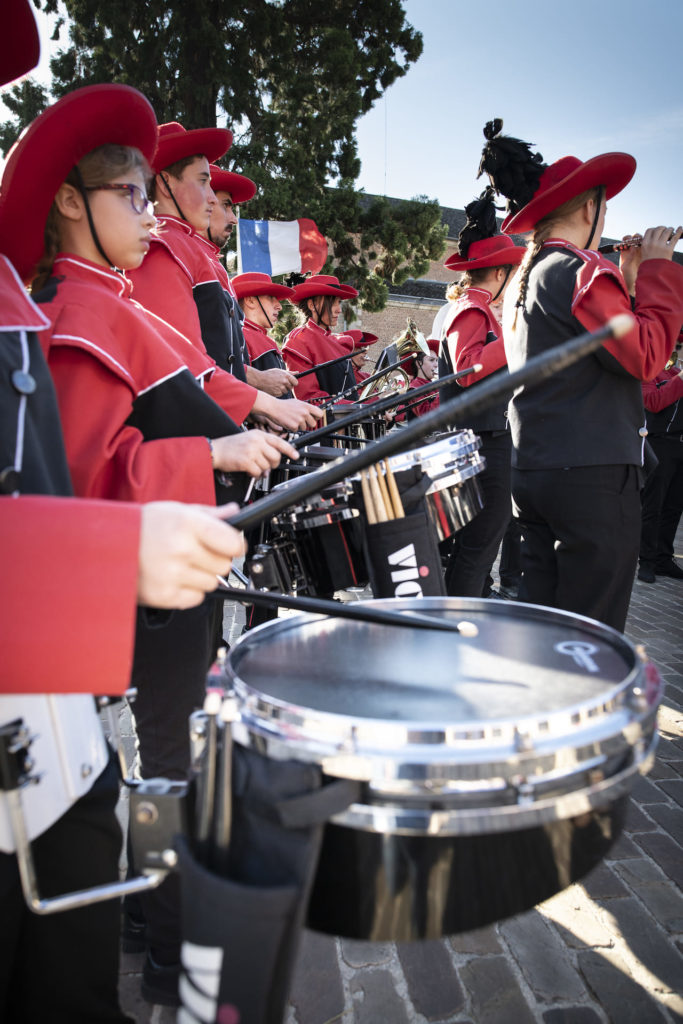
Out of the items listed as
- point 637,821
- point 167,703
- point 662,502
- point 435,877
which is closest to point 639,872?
point 637,821

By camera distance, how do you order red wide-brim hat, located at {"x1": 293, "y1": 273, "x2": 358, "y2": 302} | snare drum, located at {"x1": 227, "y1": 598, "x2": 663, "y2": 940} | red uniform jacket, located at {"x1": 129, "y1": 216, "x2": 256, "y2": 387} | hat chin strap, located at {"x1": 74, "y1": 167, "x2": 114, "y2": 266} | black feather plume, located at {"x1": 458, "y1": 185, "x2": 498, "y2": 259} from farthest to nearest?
red wide-brim hat, located at {"x1": 293, "y1": 273, "x2": 358, "y2": 302} < black feather plume, located at {"x1": 458, "y1": 185, "x2": 498, "y2": 259} < red uniform jacket, located at {"x1": 129, "y1": 216, "x2": 256, "y2": 387} < hat chin strap, located at {"x1": 74, "y1": 167, "x2": 114, "y2": 266} < snare drum, located at {"x1": 227, "y1": 598, "x2": 663, "y2": 940}

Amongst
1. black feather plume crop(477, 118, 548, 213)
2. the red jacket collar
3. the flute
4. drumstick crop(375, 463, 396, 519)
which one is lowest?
drumstick crop(375, 463, 396, 519)

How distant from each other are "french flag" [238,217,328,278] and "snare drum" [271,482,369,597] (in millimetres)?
7457

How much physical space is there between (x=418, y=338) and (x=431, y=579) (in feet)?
18.6

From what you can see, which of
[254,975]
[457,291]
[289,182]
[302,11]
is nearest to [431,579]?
[254,975]

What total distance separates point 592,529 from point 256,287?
5366mm

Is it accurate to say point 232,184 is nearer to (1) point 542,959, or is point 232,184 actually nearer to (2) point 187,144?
(2) point 187,144

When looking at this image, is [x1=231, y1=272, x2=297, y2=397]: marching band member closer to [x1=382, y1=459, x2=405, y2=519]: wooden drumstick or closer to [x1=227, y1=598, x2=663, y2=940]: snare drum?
[x1=382, y1=459, x2=405, y2=519]: wooden drumstick

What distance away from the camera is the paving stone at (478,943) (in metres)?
2.01

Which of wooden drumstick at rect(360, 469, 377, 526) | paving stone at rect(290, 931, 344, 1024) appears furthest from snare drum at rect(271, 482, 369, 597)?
paving stone at rect(290, 931, 344, 1024)

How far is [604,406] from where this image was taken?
267 cm

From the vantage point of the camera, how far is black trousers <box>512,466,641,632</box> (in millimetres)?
2676

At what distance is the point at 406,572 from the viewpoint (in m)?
2.11

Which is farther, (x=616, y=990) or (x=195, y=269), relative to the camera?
(x=195, y=269)
